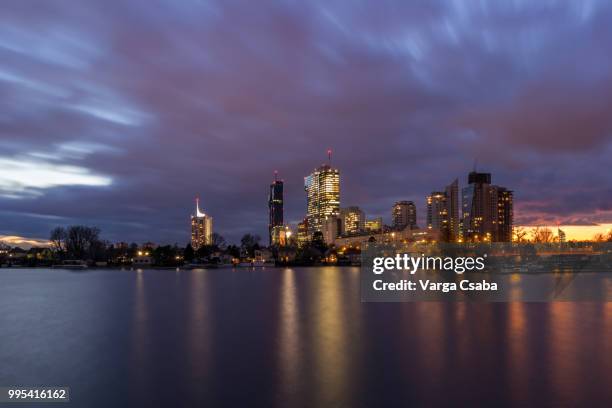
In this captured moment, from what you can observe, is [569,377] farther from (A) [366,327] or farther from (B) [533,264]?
(B) [533,264]

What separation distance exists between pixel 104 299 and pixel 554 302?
52734mm

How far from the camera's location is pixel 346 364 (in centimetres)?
2264

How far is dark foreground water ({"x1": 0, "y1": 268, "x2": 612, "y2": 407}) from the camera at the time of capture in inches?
706

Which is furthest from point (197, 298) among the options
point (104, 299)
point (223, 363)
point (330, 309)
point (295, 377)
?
point (295, 377)

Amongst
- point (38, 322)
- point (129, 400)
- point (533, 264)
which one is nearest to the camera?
point (129, 400)

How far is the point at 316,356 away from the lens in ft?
81.7

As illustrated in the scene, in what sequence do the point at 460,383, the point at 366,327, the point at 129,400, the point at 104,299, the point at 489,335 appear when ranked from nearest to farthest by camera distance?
the point at 129,400 < the point at 460,383 < the point at 489,335 < the point at 366,327 < the point at 104,299

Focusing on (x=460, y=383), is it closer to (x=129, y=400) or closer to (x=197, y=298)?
(x=129, y=400)

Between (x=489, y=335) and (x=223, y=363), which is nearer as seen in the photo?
(x=223, y=363)

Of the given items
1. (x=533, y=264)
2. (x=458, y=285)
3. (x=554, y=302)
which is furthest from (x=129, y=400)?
(x=533, y=264)

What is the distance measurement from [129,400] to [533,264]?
13828cm

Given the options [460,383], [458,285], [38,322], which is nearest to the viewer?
[460,383]

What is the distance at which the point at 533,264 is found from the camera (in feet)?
441

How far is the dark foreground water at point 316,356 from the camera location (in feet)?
58.8
